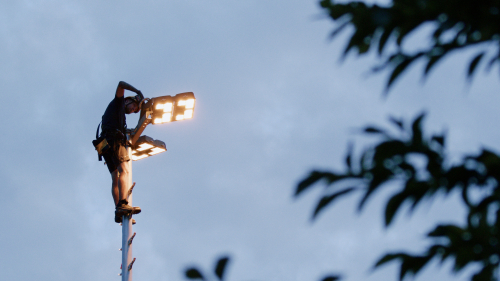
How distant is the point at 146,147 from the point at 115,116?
1.84ft

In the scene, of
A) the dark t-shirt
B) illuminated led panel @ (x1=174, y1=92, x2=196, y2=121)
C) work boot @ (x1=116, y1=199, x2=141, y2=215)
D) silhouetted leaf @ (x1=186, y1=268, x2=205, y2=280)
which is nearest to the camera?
silhouetted leaf @ (x1=186, y1=268, x2=205, y2=280)

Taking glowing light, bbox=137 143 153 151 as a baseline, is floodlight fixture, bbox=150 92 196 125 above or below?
above

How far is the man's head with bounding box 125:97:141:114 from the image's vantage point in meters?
6.46

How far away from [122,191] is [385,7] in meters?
4.91

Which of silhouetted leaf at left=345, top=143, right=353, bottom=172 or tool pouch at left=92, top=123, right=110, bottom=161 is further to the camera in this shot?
tool pouch at left=92, top=123, right=110, bottom=161

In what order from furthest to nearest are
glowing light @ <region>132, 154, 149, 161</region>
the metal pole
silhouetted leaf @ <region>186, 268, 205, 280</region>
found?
glowing light @ <region>132, 154, 149, 161</region>
the metal pole
silhouetted leaf @ <region>186, 268, 205, 280</region>

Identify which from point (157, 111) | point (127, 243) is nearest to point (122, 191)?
point (127, 243)

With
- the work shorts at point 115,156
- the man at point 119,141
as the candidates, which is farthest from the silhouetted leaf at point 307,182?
the work shorts at point 115,156

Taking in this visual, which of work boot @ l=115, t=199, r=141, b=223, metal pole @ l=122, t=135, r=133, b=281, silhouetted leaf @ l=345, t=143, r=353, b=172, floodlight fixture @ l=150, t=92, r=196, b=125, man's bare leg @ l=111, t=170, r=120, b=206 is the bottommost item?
metal pole @ l=122, t=135, r=133, b=281

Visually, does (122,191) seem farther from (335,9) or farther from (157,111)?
(335,9)

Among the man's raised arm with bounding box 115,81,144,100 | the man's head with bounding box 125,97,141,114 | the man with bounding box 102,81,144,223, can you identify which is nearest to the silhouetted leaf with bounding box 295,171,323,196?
the man with bounding box 102,81,144,223

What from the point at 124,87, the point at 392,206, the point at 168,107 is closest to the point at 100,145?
the point at 124,87

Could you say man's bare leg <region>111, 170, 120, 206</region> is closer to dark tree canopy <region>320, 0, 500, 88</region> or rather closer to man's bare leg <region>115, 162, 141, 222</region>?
man's bare leg <region>115, 162, 141, 222</region>

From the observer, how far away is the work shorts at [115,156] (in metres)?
6.00
